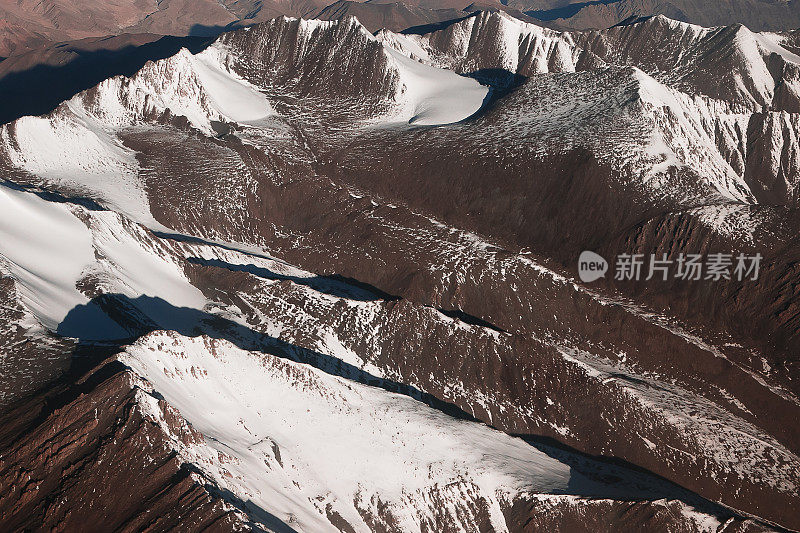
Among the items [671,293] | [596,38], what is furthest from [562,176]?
[596,38]

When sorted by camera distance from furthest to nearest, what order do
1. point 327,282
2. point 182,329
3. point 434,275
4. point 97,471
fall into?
point 327,282, point 434,275, point 182,329, point 97,471

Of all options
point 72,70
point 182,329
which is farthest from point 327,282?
point 72,70

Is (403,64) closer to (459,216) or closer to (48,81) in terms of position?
(459,216)

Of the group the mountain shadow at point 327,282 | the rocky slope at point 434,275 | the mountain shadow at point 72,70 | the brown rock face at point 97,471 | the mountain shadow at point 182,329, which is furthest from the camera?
the mountain shadow at point 72,70

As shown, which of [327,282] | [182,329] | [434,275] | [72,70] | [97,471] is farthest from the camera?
[72,70]

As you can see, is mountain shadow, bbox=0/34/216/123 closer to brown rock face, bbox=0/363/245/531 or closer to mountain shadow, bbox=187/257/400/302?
mountain shadow, bbox=187/257/400/302

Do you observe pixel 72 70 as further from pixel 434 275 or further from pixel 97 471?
pixel 97 471

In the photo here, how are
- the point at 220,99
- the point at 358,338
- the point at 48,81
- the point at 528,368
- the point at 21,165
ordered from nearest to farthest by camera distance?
the point at 528,368, the point at 358,338, the point at 21,165, the point at 220,99, the point at 48,81

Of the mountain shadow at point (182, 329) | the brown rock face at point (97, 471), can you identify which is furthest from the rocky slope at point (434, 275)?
Result: the brown rock face at point (97, 471)

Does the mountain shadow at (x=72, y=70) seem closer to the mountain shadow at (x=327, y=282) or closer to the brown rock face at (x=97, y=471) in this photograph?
the mountain shadow at (x=327, y=282)
